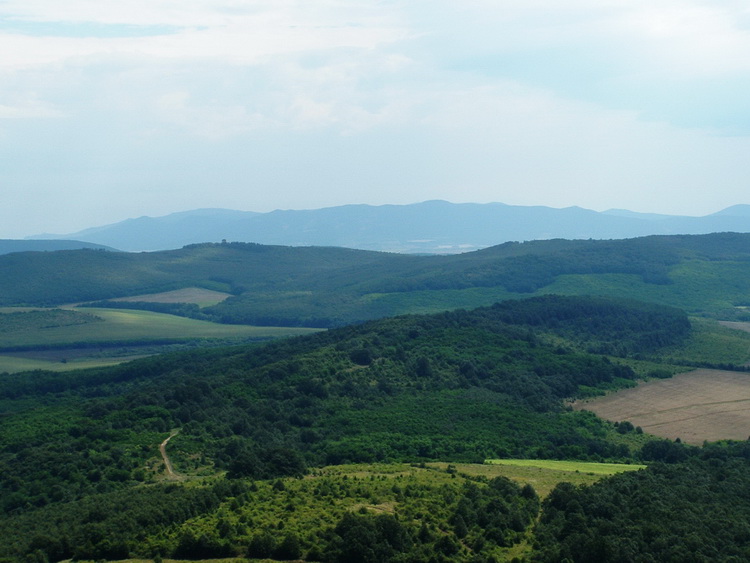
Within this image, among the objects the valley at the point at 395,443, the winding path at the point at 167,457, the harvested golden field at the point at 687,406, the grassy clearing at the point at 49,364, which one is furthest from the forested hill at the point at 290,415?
the grassy clearing at the point at 49,364

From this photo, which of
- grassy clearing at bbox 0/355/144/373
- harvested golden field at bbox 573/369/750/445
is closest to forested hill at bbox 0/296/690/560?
harvested golden field at bbox 573/369/750/445

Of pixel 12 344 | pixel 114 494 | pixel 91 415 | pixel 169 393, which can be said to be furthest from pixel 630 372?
pixel 12 344

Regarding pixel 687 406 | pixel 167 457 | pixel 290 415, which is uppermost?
pixel 167 457

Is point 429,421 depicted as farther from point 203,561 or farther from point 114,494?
point 203,561

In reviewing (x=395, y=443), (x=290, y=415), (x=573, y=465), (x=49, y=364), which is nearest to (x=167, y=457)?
(x=290, y=415)

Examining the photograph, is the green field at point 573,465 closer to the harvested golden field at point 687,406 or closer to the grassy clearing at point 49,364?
the harvested golden field at point 687,406

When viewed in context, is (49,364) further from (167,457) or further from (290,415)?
(167,457)

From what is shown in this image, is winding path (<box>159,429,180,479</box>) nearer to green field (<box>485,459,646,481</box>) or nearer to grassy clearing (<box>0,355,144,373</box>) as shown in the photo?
green field (<box>485,459,646,481</box>)
